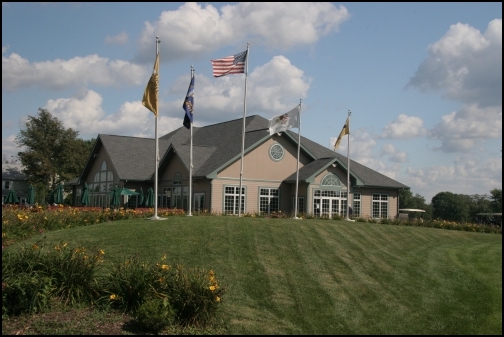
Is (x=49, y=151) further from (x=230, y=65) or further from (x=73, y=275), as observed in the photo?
(x=73, y=275)

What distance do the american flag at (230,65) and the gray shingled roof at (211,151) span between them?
7921 millimetres

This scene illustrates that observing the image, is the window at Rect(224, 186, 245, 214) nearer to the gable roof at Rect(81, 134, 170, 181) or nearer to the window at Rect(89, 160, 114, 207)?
the gable roof at Rect(81, 134, 170, 181)

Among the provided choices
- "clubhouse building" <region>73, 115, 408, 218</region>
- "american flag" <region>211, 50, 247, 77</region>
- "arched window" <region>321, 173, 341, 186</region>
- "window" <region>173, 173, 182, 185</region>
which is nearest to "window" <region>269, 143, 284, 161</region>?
"clubhouse building" <region>73, 115, 408, 218</region>

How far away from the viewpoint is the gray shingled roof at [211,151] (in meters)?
35.1

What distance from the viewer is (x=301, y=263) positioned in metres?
15.3

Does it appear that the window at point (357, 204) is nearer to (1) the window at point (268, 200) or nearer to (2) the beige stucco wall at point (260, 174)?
(2) the beige stucco wall at point (260, 174)

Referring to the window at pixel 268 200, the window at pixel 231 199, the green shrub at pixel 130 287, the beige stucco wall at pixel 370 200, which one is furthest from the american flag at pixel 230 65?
the green shrub at pixel 130 287

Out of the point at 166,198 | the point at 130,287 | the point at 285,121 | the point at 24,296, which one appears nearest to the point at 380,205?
the point at 285,121

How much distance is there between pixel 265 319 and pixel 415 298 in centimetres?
421

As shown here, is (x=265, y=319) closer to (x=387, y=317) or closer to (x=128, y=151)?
(x=387, y=317)

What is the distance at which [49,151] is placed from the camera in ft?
218

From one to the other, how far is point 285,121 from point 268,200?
8.38 m

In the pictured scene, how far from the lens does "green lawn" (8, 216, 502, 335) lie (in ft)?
37.2

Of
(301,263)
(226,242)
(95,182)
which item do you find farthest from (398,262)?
(95,182)
